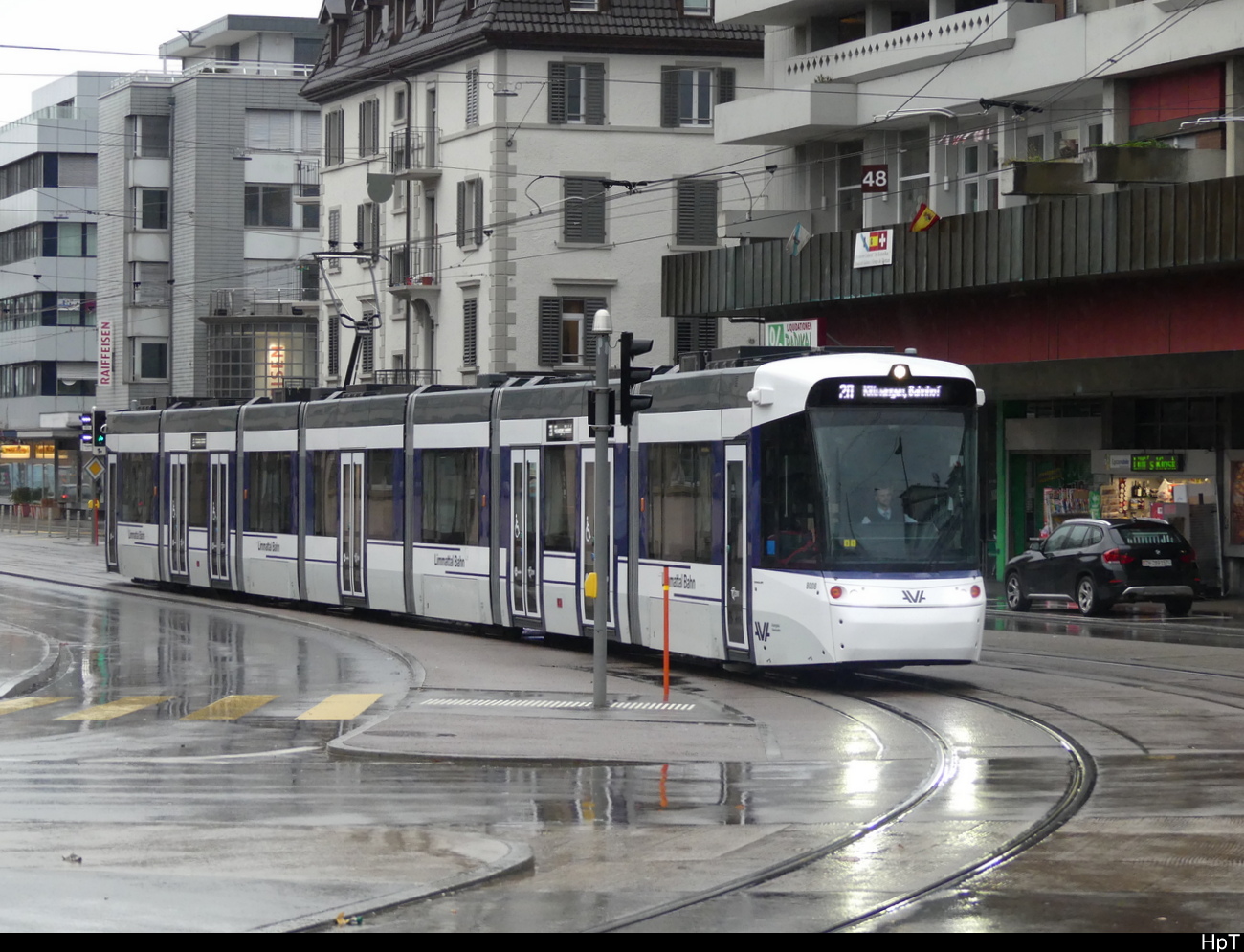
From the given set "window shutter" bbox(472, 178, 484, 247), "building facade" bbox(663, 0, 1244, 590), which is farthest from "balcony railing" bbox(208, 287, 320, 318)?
"building facade" bbox(663, 0, 1244, 590)

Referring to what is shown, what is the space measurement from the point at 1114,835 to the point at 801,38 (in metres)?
33.3

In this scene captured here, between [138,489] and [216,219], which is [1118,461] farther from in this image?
[216,219]

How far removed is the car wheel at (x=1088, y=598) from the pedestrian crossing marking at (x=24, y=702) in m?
17.8

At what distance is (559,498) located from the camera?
22625 millimetres

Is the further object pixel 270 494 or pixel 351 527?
pixel 270 494

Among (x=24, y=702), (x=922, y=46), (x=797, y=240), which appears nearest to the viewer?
(x=24, y=702)

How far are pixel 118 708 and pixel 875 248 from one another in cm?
2176

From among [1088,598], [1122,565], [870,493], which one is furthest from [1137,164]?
[870,493]

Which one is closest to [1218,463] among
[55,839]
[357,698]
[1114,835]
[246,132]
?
[357,698]

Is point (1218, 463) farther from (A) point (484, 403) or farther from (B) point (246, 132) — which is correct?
(B) point (246, 132)

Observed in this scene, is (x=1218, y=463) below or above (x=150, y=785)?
above

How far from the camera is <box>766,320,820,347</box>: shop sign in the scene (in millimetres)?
38938

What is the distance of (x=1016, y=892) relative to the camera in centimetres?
904

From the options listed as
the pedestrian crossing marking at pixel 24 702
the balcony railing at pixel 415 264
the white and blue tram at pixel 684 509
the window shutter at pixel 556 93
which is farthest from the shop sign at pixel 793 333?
the pedestrian crossing marking at pixel 24 702
